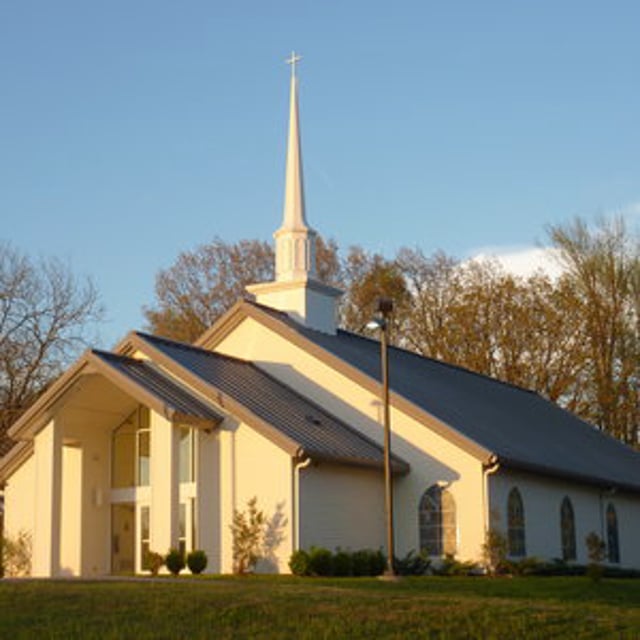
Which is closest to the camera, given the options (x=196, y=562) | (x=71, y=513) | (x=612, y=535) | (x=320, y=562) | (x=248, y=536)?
(x=320, y=562)

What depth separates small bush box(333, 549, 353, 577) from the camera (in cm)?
2709

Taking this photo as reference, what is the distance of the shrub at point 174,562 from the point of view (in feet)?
89.4

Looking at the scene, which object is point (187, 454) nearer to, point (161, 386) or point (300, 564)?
point (161, 386)

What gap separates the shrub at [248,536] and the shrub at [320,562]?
4.81 ft

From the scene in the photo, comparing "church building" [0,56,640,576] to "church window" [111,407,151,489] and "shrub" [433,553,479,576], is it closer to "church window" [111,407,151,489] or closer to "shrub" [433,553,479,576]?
"church window" [111,407,151,489]

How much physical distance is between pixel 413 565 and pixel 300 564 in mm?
3761

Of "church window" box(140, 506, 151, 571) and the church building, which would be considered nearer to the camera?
the church building

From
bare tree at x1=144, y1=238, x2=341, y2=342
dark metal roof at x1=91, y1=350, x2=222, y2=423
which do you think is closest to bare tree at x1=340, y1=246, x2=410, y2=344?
bare tree at x1=144, y1=238, x2=341, y2=342

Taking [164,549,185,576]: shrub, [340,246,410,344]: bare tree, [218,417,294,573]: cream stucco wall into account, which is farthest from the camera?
[340,246,410,344]: bare tree

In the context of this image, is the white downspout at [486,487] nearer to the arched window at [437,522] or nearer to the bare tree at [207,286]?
the arched window at [437,522]

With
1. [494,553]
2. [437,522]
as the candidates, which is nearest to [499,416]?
[437,522]

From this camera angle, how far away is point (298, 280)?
117ft

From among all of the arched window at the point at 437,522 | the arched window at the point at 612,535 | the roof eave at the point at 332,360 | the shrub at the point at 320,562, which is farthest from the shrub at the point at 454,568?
the arched window at the point at 612,535

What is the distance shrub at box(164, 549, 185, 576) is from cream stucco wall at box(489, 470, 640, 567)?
294 inches
